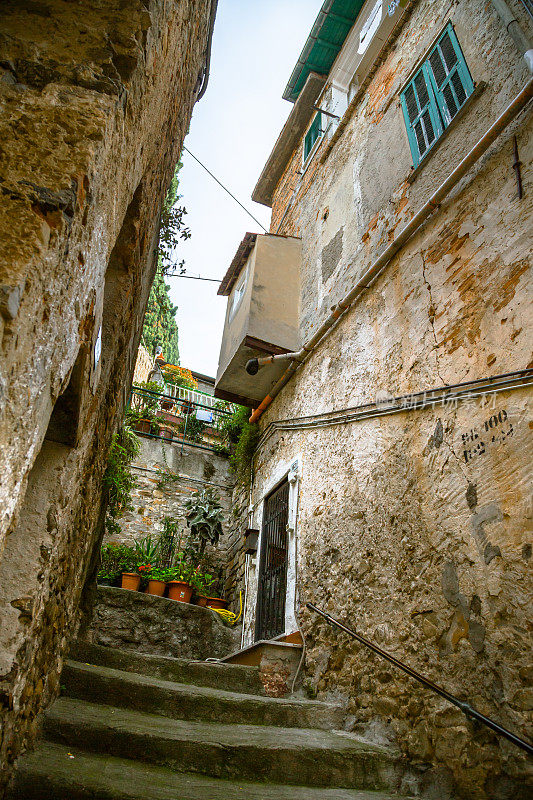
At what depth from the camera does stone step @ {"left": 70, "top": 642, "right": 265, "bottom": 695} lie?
3127 millimetres

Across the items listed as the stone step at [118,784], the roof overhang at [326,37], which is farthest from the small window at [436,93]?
the stone step at [118,784]

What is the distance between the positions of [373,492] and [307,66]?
340 inches

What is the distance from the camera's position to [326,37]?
830 centimetres

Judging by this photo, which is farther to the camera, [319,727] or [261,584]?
[261,584]

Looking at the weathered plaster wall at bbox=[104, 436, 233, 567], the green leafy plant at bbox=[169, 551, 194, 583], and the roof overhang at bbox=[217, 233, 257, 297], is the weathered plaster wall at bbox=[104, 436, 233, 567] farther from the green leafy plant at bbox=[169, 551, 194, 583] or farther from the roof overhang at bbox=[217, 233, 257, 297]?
the roof overhang at bbox=[217, 233, 257, 297]

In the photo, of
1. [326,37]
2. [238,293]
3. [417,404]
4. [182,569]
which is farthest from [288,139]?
[182,569]

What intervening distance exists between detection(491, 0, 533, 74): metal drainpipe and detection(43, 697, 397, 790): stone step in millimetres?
4342

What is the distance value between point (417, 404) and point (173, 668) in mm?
2487

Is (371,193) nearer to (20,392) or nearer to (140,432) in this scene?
(20,392)

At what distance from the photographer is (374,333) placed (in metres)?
4.31

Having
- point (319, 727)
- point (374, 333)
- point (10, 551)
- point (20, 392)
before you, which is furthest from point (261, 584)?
point (20, 392)

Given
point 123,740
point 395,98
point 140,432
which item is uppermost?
point 395,98

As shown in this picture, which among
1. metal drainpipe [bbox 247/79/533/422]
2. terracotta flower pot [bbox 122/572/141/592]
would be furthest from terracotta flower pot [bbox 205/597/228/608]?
metal drainpipe [bbox 247/79/533/422]

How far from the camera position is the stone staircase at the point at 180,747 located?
1.97 metres
